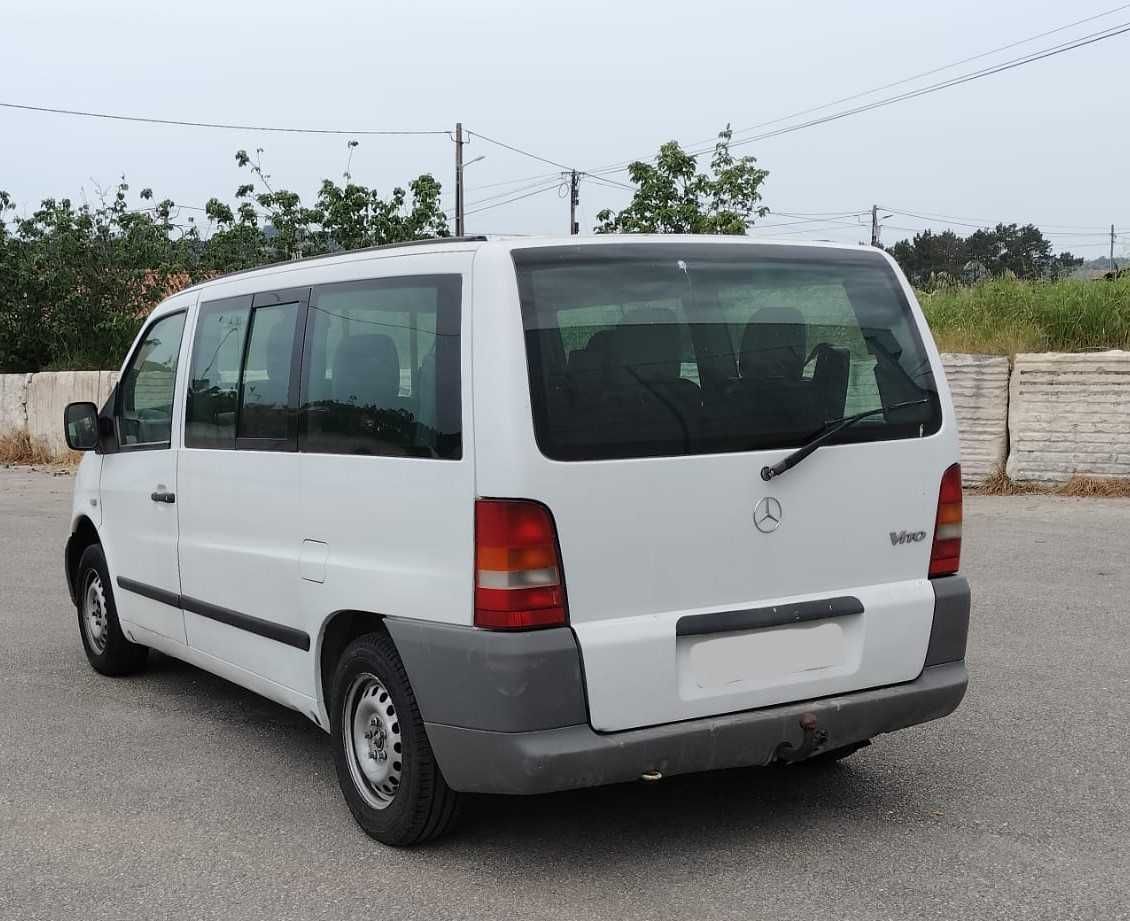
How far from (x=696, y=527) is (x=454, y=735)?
2.95 feet

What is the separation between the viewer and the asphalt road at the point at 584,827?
11.9 ft

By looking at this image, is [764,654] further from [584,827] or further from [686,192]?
[686,192]

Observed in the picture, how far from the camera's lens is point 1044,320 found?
14.2 m

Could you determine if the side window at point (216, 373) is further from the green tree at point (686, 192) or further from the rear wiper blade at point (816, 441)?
the green tree at point (686, 192)

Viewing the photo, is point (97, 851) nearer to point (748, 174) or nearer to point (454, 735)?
point (454, 735)

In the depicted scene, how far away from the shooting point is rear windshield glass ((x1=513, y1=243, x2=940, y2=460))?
367 centimetres

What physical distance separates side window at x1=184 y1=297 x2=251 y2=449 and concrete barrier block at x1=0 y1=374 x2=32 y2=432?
16357 mm

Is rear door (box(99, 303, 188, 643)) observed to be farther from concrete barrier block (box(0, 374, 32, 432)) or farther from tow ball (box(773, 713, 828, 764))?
concrete barrier block (box(0, 374, 32, 432))

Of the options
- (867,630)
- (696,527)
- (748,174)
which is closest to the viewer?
(696,527)

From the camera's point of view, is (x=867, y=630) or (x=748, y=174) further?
(x=748, y=174)

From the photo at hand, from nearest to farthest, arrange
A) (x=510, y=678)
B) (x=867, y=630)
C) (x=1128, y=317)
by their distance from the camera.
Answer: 1. (x=510, y=678)
2. (x=867, y=630)
3. (x=1128, y=317)

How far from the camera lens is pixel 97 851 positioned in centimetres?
406

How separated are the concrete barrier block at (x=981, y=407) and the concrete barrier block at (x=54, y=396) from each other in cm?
1225

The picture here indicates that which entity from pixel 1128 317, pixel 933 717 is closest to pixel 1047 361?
pixel 1128 317
